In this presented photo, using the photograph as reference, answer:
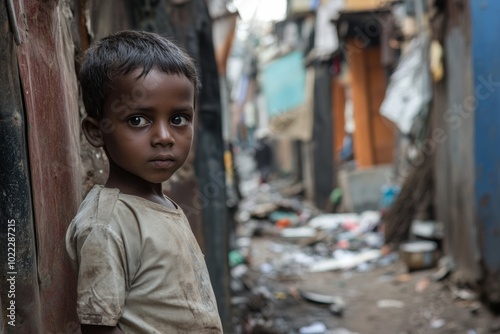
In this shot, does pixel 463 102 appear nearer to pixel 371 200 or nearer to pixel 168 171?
pixel 168 171

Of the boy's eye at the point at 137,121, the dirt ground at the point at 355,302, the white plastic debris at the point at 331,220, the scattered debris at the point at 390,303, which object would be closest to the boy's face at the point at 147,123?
the boy's eye at the point at 137,121

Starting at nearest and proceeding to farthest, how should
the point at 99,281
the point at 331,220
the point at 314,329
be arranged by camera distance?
the point at 99,281, the point at 314,329, the point at 331,220

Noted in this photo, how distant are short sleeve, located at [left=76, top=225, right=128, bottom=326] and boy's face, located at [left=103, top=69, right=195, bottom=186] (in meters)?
0.20

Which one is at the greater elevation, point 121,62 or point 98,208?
point 121,62

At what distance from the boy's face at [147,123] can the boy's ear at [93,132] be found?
5cm

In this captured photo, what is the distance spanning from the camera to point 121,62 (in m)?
1.58

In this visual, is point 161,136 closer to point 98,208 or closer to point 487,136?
point 98,208

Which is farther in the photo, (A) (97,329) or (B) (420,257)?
(B) (420,257)

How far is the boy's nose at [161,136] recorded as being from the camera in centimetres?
157

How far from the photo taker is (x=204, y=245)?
13.2 feet

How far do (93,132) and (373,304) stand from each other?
5.83 m

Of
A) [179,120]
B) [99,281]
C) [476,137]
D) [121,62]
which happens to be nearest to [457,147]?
[476,137]

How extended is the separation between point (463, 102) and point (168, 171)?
17.7ft

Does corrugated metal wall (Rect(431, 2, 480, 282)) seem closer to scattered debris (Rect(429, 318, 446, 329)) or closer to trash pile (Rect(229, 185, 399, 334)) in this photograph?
scattered debris (Rect(429, 318, 446, 329))
